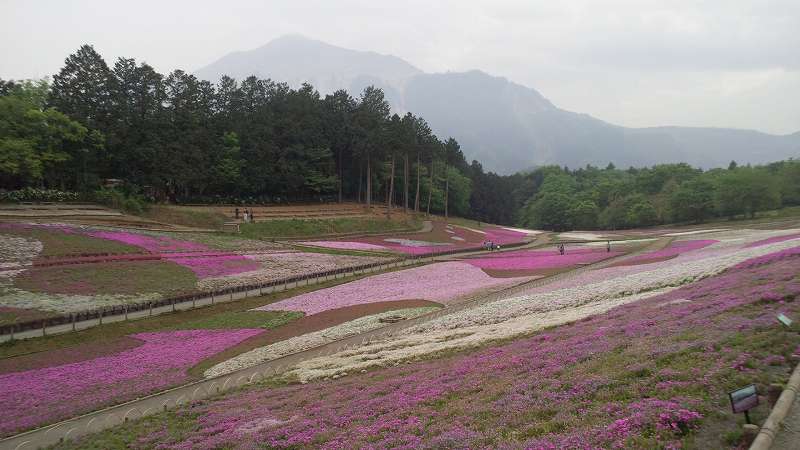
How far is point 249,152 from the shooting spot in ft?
285

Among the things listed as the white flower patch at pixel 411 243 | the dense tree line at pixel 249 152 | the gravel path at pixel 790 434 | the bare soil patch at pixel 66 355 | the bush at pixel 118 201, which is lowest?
the bare soil patch at pixel 66 355

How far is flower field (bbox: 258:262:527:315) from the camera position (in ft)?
123

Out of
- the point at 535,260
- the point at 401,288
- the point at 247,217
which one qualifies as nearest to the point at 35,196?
the point at 247,217

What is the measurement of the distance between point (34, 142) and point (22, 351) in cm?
4357

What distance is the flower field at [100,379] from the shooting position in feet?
65.6

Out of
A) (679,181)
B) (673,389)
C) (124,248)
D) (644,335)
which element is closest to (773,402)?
(673,389)

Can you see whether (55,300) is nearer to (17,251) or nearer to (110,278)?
(110,278)

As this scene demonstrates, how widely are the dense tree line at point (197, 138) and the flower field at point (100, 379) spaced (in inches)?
1755

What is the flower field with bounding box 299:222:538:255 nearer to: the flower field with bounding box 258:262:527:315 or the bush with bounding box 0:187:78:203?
the flower field with bounding box 258:262:527:315

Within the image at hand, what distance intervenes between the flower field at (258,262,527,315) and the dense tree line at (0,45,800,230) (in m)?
44.0

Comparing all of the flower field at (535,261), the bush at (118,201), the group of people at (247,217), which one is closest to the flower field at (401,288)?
the flower field at (535,261)

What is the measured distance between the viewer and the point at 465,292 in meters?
37.5

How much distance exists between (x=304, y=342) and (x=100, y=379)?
33.3 ft

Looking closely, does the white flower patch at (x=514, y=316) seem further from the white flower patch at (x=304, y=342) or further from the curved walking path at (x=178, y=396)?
the white flower patch at (x=304, y=342)
